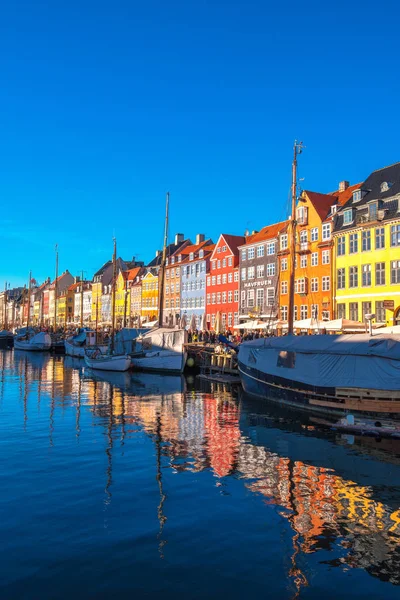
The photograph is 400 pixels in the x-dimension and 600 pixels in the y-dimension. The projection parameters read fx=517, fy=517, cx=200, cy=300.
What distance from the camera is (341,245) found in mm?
51469

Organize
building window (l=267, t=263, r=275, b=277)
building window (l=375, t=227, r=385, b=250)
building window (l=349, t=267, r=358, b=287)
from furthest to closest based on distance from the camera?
1. building window (l=267, t=263, r=275, b=277)
2. building window (l=349, t=267, r=358, b=287)
3. building window (l=375, t=227, r=385, b=250)

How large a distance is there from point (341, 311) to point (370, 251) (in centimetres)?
682

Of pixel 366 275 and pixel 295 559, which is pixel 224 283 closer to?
pixel 366 275

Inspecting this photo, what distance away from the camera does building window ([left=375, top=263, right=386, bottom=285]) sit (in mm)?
46094

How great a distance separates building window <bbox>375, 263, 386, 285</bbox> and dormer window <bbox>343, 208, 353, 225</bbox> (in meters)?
6.21

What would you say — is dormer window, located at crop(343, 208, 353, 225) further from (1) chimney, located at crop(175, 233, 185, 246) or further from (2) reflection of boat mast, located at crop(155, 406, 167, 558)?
(1) chimney, located at crop(175, 233, 185, 246)

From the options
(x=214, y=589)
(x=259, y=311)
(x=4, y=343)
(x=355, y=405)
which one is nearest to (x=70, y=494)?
(x=214, y=589)

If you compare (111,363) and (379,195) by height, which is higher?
(379,195)

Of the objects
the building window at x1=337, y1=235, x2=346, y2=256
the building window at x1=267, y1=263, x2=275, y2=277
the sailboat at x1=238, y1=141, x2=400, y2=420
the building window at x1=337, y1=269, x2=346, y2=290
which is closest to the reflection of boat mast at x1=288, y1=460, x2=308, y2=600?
the sailboat at x1=238, y1=141, x2=400, y2=420

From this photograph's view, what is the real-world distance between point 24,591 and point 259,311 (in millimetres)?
56699

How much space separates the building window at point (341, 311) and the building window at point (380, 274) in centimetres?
502

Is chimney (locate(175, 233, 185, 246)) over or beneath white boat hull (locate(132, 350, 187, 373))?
over

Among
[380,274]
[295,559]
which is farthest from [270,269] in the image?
[295,559]

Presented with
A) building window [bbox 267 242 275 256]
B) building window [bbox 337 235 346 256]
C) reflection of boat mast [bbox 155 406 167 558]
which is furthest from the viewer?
building window [bbox 267 242 275 256]
